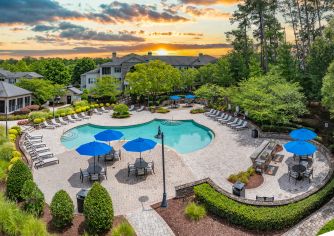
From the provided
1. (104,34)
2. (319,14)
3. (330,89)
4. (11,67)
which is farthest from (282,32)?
(11,67)

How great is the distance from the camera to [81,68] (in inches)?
3031

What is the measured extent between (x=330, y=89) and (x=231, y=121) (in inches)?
548

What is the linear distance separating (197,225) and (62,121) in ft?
81.6

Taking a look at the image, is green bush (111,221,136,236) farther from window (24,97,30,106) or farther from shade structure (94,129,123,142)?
window (24,97,30,106)

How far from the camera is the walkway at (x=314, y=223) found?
10423 mm

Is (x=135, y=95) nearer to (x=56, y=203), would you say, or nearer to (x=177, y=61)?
(x=177, y=61)

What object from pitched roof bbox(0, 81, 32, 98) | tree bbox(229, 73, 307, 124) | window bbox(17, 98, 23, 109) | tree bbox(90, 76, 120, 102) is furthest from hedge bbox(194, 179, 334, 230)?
window bbox(17, 98, 23, 109)

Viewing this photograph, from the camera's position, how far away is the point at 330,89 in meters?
17.2

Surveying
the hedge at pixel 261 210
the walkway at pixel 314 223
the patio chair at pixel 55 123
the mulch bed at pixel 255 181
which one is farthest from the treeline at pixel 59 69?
the walkway at pixel 314 223

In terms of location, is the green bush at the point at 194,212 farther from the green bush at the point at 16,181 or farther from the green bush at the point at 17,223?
the green bush at the point at 16,181

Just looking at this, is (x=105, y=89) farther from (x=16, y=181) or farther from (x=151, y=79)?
(x=16, y=181)

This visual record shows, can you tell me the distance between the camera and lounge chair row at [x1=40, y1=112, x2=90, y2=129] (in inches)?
1166

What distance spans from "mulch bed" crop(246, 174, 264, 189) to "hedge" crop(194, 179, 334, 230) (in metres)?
3.03

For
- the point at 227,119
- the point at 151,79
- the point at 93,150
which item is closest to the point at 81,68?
the point at 151,79
